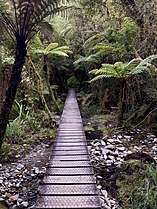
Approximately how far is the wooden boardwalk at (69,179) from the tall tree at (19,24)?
94 centimetres

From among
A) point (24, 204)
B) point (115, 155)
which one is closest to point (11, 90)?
point (24, 204)

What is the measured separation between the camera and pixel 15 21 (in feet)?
15.0

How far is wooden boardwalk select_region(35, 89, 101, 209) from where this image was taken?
3.26m

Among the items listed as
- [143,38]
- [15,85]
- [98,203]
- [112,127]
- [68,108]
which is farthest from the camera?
[68,108]

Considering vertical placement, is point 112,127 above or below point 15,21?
below

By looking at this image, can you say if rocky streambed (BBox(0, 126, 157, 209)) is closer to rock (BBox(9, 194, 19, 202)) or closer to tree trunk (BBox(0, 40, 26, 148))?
rock (BBox(9, 194, 19, 202))

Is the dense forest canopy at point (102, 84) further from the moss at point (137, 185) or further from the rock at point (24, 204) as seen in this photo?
the rock at point (24, 204)

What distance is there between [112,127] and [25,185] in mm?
3077

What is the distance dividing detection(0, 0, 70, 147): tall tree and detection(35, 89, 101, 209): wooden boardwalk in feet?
3.07

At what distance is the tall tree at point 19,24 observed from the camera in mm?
4219

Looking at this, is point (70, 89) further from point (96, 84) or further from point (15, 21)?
point (15, 21)

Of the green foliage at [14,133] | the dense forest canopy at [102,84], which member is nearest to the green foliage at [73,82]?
the dense forest canopy at [102,84]

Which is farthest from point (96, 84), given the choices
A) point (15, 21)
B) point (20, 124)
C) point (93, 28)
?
point (15, 21)

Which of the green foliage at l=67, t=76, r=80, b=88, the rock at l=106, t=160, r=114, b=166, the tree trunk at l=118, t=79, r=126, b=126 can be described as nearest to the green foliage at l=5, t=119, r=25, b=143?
the rock at l=106, t=160, r=114, b=166
